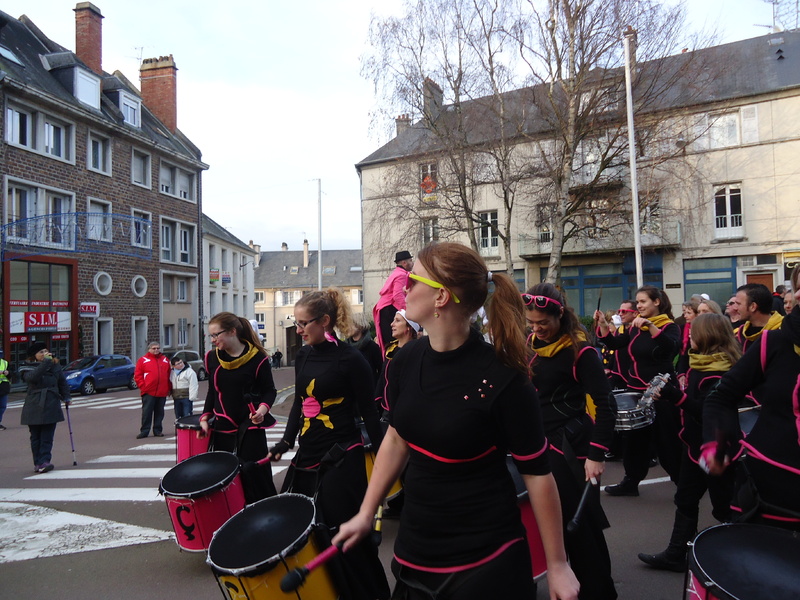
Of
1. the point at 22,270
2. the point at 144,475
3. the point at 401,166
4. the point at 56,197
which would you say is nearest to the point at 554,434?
the point at 144,475

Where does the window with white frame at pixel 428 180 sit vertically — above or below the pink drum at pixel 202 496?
above

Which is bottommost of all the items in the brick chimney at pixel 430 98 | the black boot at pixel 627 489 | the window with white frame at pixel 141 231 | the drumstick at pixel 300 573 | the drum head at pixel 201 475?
the black boot at pixel 627 489

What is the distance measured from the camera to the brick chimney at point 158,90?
123 feet

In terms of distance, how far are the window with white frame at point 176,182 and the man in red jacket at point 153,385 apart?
23900mm

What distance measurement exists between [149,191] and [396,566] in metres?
33.8

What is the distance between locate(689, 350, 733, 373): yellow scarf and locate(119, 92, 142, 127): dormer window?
108 ft

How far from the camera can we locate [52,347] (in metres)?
26.4

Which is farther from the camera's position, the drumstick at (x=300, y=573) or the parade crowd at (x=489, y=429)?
the drumstick at (x=300, y=573)

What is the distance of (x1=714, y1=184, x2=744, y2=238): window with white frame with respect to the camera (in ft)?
92.2

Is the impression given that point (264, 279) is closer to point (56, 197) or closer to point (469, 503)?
point (56, 197)

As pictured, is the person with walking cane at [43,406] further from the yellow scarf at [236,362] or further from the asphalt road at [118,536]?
the yellow scarf at [236,362]

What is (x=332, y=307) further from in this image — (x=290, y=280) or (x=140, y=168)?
(x=290, y=280)

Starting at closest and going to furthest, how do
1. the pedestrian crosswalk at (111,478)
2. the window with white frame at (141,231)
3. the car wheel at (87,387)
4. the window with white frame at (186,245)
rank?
1. the pedestrian crosswalk at (111,478)
2. the car wheel at (87,387)
3. the window with white frame at (141,231)
4. the window with white frame at (186,245)

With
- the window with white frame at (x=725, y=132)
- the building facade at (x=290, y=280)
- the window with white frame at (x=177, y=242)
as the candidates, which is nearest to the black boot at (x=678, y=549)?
the window with white frame at (x=725, y=132)
